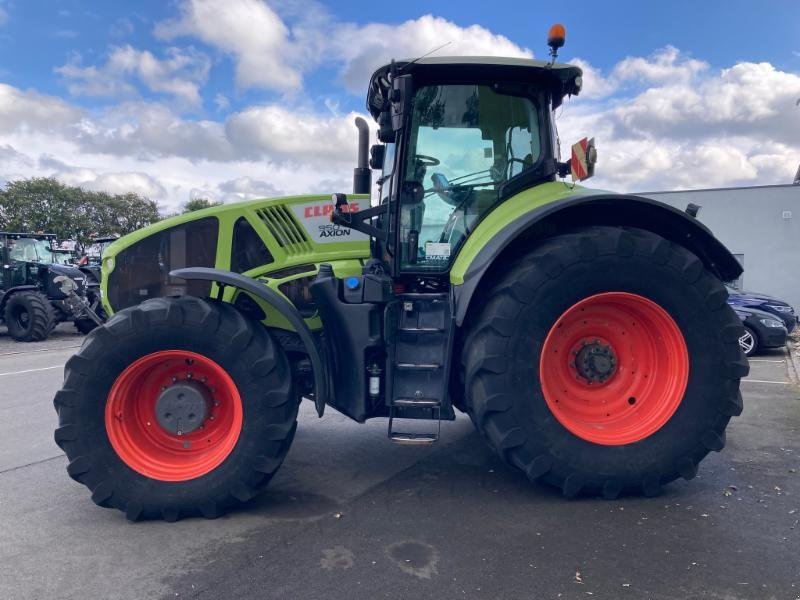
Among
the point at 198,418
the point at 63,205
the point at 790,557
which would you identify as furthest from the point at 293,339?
the point at 63,205

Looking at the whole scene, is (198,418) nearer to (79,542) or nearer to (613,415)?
(79,542)

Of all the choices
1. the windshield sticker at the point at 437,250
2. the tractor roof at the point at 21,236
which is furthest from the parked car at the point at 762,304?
the tractor roof at the point at 21,236

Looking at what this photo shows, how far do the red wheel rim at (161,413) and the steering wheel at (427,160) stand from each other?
Result: 177cm

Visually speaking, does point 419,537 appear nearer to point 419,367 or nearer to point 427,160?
point 419,367

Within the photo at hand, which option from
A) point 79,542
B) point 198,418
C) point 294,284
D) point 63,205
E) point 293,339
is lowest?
point 79,542

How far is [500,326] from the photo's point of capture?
11.0ft

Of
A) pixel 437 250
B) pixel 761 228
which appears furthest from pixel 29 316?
pixel 761 228

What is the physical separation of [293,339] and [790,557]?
290 cm

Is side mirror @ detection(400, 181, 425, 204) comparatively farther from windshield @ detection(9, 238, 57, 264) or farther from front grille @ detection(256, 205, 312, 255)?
windshield @ detection(9, 238, 57, 264)

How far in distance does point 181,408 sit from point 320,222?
1.57 m

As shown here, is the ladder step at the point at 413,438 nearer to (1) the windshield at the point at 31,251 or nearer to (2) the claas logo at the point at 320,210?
(2) the claas logo at the point at 320,210

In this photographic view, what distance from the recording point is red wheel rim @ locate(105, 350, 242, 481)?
11.2 ft

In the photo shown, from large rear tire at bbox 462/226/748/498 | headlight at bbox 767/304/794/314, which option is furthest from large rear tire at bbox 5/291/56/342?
headlight at bbox 767/304/794/314

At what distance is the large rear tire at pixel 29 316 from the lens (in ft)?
40.9
